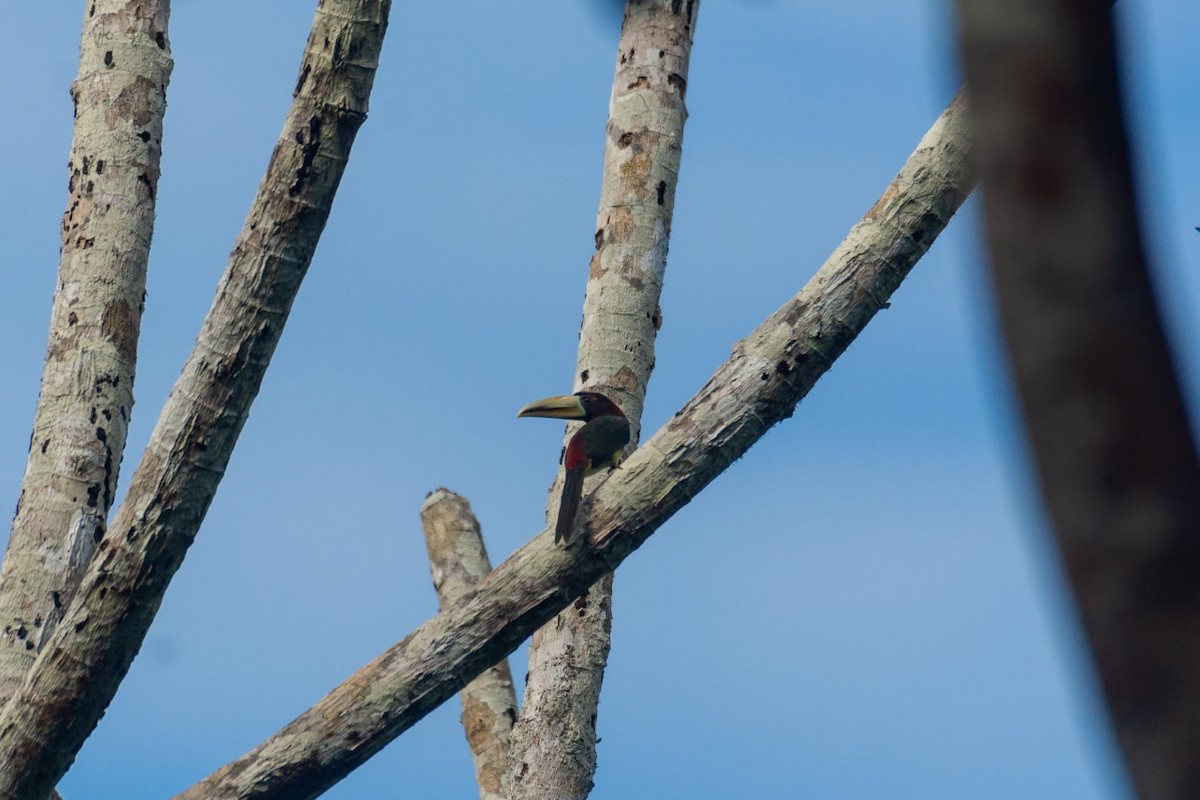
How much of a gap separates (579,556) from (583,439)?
1242 millimetres

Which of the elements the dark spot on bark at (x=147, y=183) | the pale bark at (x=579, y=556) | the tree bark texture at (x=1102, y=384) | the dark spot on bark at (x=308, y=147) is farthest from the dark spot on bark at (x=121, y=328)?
the tree bark texture at (x=1102, y=384)

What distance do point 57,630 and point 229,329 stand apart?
4.95 ft

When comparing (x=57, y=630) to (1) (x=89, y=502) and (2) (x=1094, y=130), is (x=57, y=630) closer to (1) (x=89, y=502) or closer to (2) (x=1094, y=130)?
(1) (x=89, y=502)

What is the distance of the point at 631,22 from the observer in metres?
8.73

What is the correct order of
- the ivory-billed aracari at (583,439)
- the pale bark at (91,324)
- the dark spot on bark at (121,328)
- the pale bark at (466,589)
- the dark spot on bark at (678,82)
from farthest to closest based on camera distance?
the pale bark at (466,589)
the dark spot on bark at (678,82)
the dark spot on bark at (121,328)
the pale bark at (91,324)
the ivory-billed aracari at (583,439)

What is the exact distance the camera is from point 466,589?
851 cm

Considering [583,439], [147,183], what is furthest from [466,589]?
[147,183]

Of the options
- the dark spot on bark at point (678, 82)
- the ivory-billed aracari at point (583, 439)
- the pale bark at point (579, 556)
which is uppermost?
the dark spot on bark at point (678, 82)

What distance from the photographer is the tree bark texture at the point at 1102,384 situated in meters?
1.26

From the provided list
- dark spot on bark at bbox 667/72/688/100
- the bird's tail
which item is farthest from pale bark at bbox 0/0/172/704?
dark spot on bark at bbox 667/72/688/100

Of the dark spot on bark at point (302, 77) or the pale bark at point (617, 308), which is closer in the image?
the dark spot on bark at point (302, 77)

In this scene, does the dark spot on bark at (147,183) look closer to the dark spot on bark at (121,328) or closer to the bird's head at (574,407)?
the dark spot on bark at (121,328)

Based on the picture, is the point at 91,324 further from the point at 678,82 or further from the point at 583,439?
the point at 678,82

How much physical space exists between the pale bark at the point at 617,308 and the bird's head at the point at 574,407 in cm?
16
